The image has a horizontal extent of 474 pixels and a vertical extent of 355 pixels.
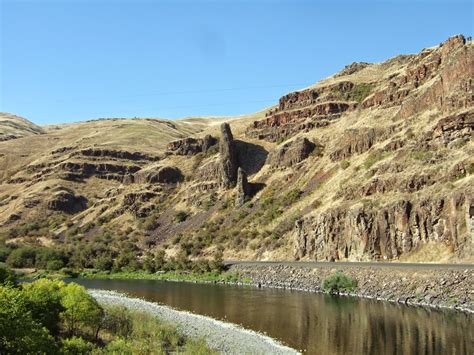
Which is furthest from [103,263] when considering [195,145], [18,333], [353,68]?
[353,68]

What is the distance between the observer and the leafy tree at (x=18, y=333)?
15305 mm

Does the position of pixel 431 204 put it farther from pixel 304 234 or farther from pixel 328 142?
pixel 328 142

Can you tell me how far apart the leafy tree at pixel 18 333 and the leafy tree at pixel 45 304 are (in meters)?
5.71

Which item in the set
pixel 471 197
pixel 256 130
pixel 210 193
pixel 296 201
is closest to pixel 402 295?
pixel 471 197

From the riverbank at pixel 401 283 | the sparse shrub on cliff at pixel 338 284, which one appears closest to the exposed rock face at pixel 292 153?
the riverbank at pixel 401 283

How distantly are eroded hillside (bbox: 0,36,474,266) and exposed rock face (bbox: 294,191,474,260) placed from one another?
0.15m

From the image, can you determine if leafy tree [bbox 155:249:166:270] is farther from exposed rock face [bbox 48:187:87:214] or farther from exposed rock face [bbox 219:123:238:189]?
exposed rock face [bbox 48:187:87:214]

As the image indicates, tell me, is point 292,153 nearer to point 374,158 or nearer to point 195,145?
point 374,158

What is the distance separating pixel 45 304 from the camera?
923 inches

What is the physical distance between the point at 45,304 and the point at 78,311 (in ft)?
5.77

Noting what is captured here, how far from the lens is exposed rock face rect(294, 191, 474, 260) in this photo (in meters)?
52.5

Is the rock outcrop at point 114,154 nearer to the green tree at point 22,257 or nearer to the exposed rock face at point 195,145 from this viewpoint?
the exposed rock face at point 195,145

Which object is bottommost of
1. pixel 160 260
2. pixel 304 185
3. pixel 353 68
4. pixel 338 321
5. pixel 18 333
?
pixel 338 321

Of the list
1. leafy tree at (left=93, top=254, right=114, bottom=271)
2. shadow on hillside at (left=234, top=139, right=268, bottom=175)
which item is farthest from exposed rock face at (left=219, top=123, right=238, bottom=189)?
leafy tree at (left=93, top=254, right=114, bottom=271)
